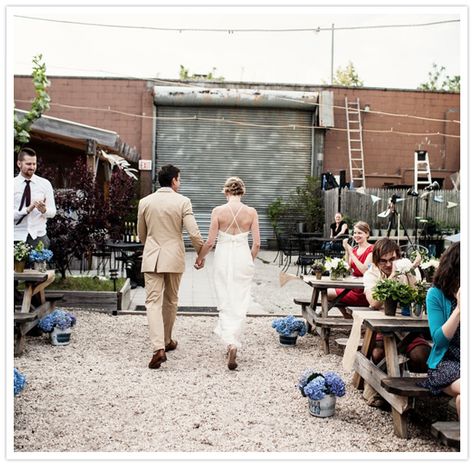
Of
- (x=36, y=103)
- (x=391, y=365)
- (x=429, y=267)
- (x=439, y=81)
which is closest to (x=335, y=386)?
(x=391, y=365)

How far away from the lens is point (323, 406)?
4.39m

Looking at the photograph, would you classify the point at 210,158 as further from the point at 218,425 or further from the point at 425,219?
the point at 218,425

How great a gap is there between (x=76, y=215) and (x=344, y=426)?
5771mm

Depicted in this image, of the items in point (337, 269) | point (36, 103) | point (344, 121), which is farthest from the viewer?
point (344, 121)

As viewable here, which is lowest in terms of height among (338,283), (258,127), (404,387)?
(404,387)

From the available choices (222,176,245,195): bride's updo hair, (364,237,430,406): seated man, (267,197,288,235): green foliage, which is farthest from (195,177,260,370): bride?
(267,197,288,235): green foliage

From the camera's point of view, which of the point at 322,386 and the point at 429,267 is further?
the point at 429,267

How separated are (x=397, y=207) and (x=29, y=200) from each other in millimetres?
12013

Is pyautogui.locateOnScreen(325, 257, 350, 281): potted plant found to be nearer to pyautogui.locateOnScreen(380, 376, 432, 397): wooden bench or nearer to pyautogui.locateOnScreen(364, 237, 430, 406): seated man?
pyautogui.locateOnScreen(364, 237, 430, 406): seated man

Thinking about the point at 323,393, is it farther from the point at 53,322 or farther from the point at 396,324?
the point at 53,322

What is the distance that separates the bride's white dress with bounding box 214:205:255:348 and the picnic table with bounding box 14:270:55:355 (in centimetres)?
171

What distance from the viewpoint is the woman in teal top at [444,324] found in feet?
12.1

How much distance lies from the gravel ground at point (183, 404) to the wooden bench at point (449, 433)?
592 millimetres
